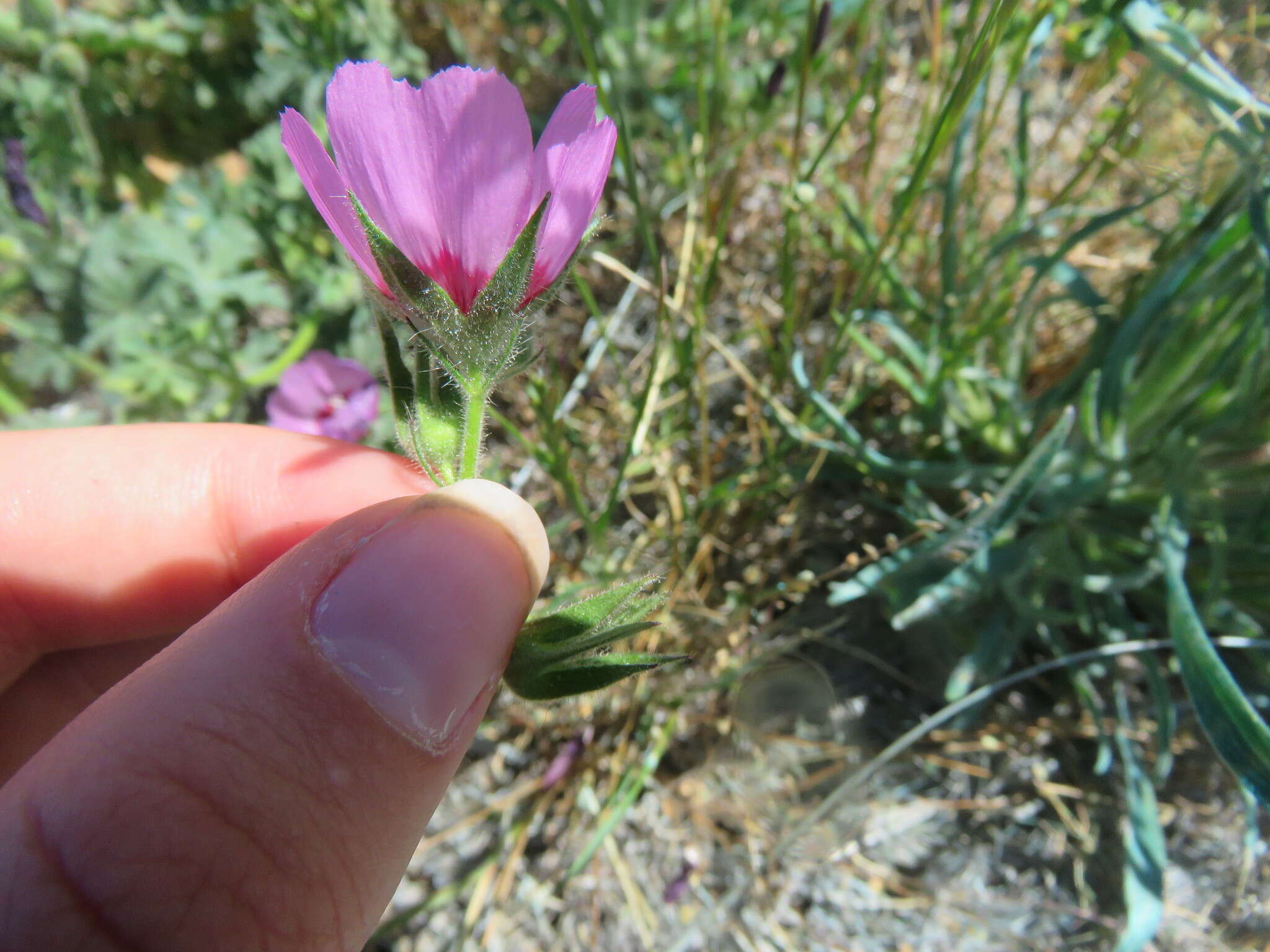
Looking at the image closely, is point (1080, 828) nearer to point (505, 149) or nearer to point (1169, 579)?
point (1169, 579)

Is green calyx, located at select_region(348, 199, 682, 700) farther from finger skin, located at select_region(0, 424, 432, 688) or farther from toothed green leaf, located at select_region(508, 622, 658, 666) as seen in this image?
finger skin, located at select_region(0, 424, 432, 688)

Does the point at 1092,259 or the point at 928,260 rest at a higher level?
the point at 1092,259

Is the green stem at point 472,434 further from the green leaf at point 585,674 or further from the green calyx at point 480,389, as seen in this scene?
the green leaf at point 585,674

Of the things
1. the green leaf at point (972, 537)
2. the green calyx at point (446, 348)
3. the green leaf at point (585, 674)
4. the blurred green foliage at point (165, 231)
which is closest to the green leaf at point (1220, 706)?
the green leaf at point (972, 537)

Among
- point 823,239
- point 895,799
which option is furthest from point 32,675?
point 823,239

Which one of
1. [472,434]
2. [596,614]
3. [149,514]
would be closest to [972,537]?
[596,614]

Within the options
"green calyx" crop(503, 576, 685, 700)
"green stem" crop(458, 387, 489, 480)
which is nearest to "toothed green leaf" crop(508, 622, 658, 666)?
"green calyx" crop(503, 576, 685, 700)

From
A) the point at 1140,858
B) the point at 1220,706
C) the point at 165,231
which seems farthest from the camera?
the point at 165,231

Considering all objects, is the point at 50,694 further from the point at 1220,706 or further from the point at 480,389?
the point at 1220,706
